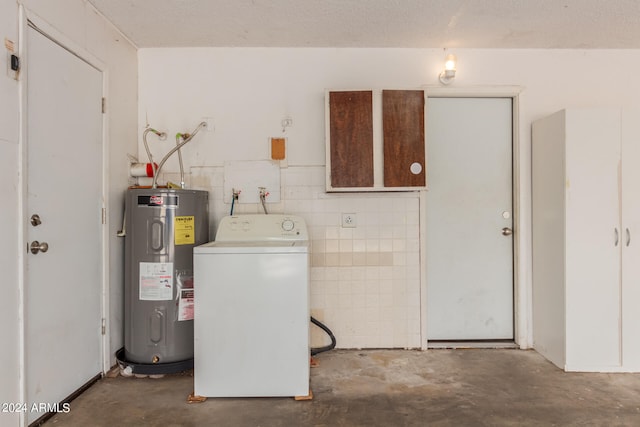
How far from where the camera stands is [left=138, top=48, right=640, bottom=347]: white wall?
2.88 meters

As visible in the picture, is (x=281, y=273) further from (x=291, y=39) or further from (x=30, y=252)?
(x=291, y=39)

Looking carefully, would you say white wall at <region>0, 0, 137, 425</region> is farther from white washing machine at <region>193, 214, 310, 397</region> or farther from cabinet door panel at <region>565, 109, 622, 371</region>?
cabinet door panel at <region>565, 109, 622, 371</region>

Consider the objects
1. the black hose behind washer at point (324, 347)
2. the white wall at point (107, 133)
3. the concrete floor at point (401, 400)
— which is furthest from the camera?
the black hose behind washer at point (324, 347)

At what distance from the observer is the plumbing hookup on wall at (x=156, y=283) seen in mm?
2400

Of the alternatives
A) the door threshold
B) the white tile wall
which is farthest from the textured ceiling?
the door threshold

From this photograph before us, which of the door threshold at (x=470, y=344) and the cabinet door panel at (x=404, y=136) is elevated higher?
the cabinet door panel at (x=404, y=136)

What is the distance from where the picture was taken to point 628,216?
96.8 inches

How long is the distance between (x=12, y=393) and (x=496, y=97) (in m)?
3.61

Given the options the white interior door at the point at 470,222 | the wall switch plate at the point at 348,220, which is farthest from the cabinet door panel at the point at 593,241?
the wall switch plate at the point at 348,220

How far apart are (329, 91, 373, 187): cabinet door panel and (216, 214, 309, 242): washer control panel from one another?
1.46 ft

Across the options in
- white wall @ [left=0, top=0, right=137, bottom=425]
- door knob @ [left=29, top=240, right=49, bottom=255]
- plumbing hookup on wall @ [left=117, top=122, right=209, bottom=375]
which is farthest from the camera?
plumbing hookup on wall @ [left=117, top=122, right=209, bottom=375]

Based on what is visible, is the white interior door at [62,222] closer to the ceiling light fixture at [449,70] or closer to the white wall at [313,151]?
the white wall at [313,151]

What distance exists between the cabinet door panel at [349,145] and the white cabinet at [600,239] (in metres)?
1.32

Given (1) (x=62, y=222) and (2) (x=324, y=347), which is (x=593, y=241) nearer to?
(2) (x=324, y=347)
